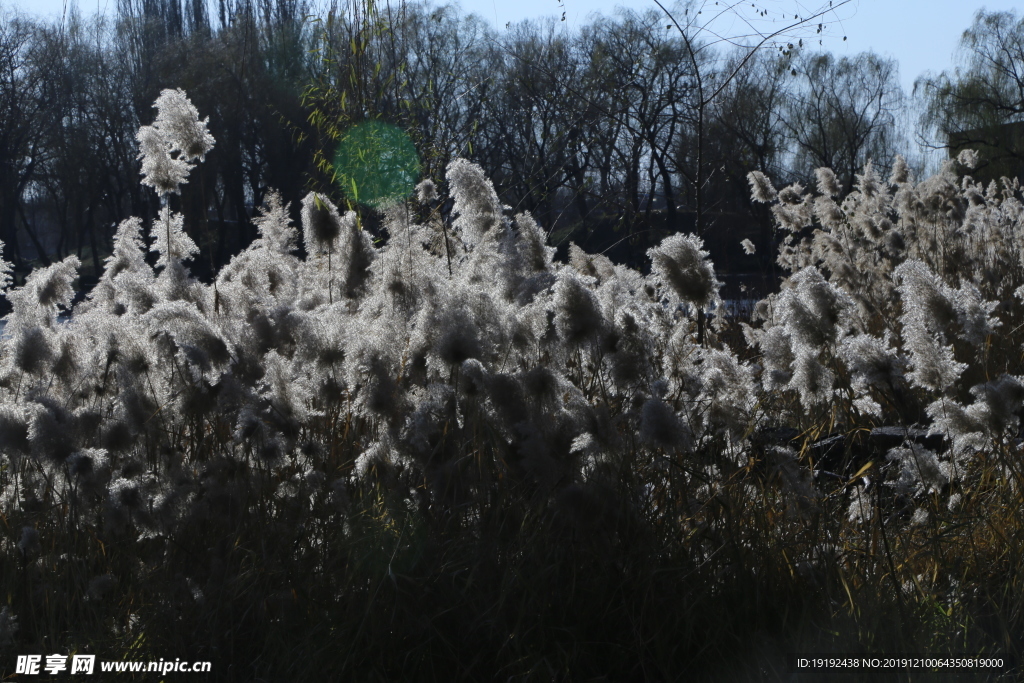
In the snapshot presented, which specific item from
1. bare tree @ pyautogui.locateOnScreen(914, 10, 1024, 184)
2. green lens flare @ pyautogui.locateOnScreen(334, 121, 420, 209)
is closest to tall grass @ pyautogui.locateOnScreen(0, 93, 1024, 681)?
green lens flare @ pyautogui.locateOnScreen(334, 121, 420, 209)

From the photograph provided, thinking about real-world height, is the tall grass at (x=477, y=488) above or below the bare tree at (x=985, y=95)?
below

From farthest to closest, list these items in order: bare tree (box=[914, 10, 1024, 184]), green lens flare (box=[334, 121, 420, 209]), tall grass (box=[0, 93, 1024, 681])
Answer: bare tree (box=[914, 10, 1024, 184]), green lens flare (box=[334, 121, 420, 209]), tall grass (box=[0, 93, 1024, 681])

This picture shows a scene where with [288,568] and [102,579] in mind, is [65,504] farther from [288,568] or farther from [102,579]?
[288,568]

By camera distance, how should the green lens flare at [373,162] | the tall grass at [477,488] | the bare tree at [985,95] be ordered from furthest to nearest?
1. the bare tree at [985,95]
2. the green lens flare at [373,162]
3. the tall grass at [477,488]

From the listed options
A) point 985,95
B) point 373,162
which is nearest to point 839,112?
point 985,95

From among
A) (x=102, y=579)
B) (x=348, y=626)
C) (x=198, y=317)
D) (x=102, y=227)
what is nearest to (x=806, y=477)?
(x=348, y=626)

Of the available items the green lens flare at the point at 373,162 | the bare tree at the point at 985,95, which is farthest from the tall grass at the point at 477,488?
the bare tree at the point at 985,95

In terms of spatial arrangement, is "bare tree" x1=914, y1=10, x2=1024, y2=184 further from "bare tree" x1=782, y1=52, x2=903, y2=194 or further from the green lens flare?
the green lens flare

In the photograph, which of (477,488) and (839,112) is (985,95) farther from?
(477,488)

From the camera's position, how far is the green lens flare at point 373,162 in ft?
19.0

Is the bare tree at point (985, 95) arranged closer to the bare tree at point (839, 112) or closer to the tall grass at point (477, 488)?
the bare tree at point (839, 112)

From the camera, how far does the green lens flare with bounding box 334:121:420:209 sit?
579 cm

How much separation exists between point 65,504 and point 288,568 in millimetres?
887

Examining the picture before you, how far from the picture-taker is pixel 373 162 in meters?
6.07
